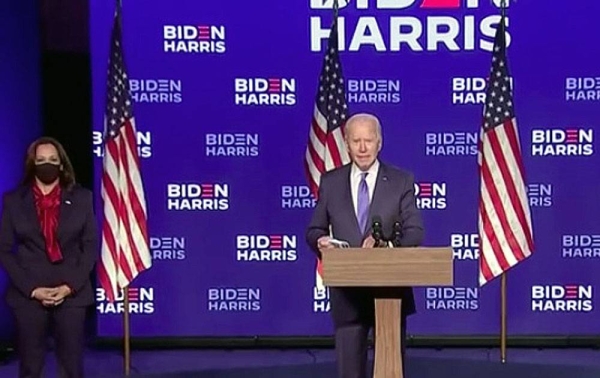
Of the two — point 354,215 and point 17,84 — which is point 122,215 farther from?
point 354,215

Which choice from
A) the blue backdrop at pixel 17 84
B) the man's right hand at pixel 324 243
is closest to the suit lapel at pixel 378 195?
the man's right hand at pixel 324 243

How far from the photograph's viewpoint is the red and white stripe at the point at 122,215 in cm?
574

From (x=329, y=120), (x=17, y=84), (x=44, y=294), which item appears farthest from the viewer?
(x=17, y=84)

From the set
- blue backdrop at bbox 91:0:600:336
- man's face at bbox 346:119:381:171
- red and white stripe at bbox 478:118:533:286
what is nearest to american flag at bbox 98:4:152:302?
blue backdrop at bbox 91:0:600:336

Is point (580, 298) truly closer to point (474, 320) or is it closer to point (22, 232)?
point (474, 320)

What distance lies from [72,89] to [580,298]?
12.3 feet

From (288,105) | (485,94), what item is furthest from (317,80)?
(485,94)

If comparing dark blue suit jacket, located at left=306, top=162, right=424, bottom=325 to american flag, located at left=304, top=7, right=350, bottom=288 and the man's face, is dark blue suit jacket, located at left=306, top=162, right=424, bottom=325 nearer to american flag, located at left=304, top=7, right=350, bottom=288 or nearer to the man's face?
the man's face

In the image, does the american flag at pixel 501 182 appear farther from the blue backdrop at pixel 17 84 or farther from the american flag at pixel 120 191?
the blue backdrop at pixel 17 84

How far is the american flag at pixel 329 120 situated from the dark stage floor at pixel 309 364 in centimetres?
70

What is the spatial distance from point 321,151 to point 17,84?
208 centimetres

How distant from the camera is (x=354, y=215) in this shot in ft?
13.2

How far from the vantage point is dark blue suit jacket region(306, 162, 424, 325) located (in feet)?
13.1

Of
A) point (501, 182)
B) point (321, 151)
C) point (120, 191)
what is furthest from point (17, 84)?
point (501, 182)
